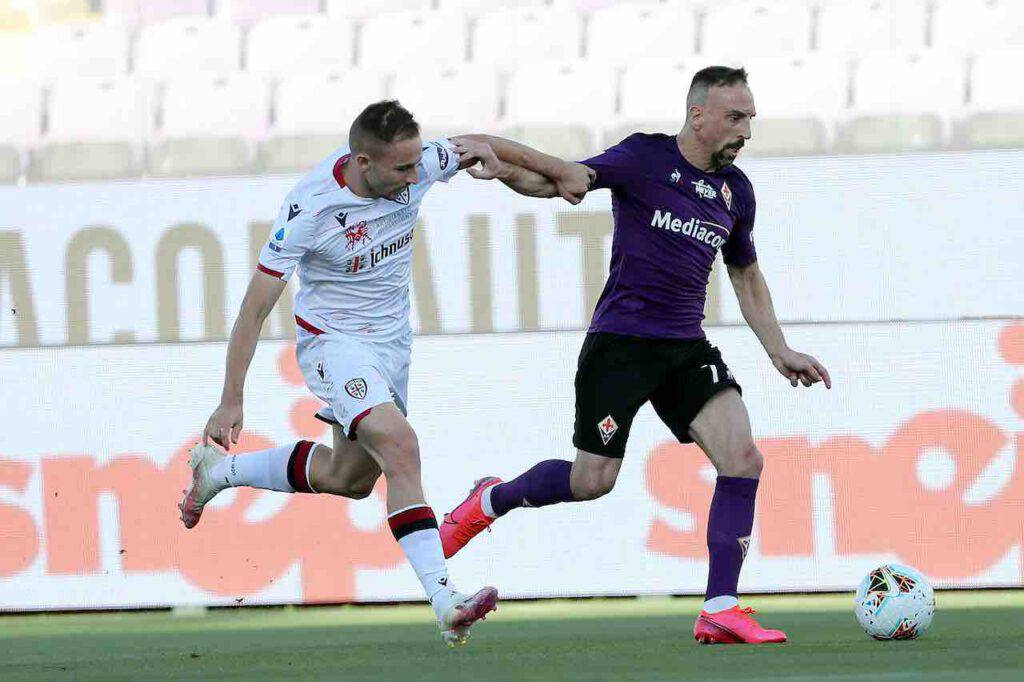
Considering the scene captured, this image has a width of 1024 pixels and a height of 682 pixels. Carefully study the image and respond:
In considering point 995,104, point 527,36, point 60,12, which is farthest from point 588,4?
point 60,12

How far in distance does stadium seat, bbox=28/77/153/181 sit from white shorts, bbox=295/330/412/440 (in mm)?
2824

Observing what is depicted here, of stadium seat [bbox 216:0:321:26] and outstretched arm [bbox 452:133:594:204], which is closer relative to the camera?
outstretched arm [bbox 452:133:594:204]

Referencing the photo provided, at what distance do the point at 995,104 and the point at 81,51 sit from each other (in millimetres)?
5987

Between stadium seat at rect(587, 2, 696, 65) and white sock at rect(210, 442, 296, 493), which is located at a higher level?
stadium seat at rect(587, 2, 696, 65)

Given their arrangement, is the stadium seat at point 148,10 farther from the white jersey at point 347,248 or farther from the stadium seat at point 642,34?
the white jersey at point 347,248

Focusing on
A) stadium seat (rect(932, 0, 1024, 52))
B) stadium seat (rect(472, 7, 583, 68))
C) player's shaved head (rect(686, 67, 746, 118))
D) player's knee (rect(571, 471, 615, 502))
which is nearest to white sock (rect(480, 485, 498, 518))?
player's knee (rect(571, 471, 615, 502))

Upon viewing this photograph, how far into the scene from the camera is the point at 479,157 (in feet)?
17.9

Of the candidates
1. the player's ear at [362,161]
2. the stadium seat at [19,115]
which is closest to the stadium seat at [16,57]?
the stadium seat at [19,115]

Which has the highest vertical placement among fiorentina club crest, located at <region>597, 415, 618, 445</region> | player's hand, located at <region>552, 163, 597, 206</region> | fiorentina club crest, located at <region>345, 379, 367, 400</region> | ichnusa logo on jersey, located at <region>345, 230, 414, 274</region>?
player's hand, located at <region>552, 163, 597, 206</region>

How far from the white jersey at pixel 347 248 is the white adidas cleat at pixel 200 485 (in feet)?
3.18

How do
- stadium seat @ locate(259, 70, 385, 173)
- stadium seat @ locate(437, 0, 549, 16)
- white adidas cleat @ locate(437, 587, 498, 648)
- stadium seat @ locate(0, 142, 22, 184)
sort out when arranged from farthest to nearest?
stadium seat @ locate(437, 0, 549, 16) → stadium seat @ locate(0, 142, 22, 184) → stadium seat @ locate(259, 70, 385, 173) → white adidas cleat @ locate(437, 587, 498, 648)

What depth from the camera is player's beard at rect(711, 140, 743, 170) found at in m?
5.46

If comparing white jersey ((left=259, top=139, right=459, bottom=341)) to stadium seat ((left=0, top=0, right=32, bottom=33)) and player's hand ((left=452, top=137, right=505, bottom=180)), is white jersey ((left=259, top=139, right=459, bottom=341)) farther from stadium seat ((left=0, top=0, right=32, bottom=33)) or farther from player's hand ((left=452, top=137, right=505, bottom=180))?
stadium seat ((left=0, top=0, right=32, bottom=33))

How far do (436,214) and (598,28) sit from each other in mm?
3112
